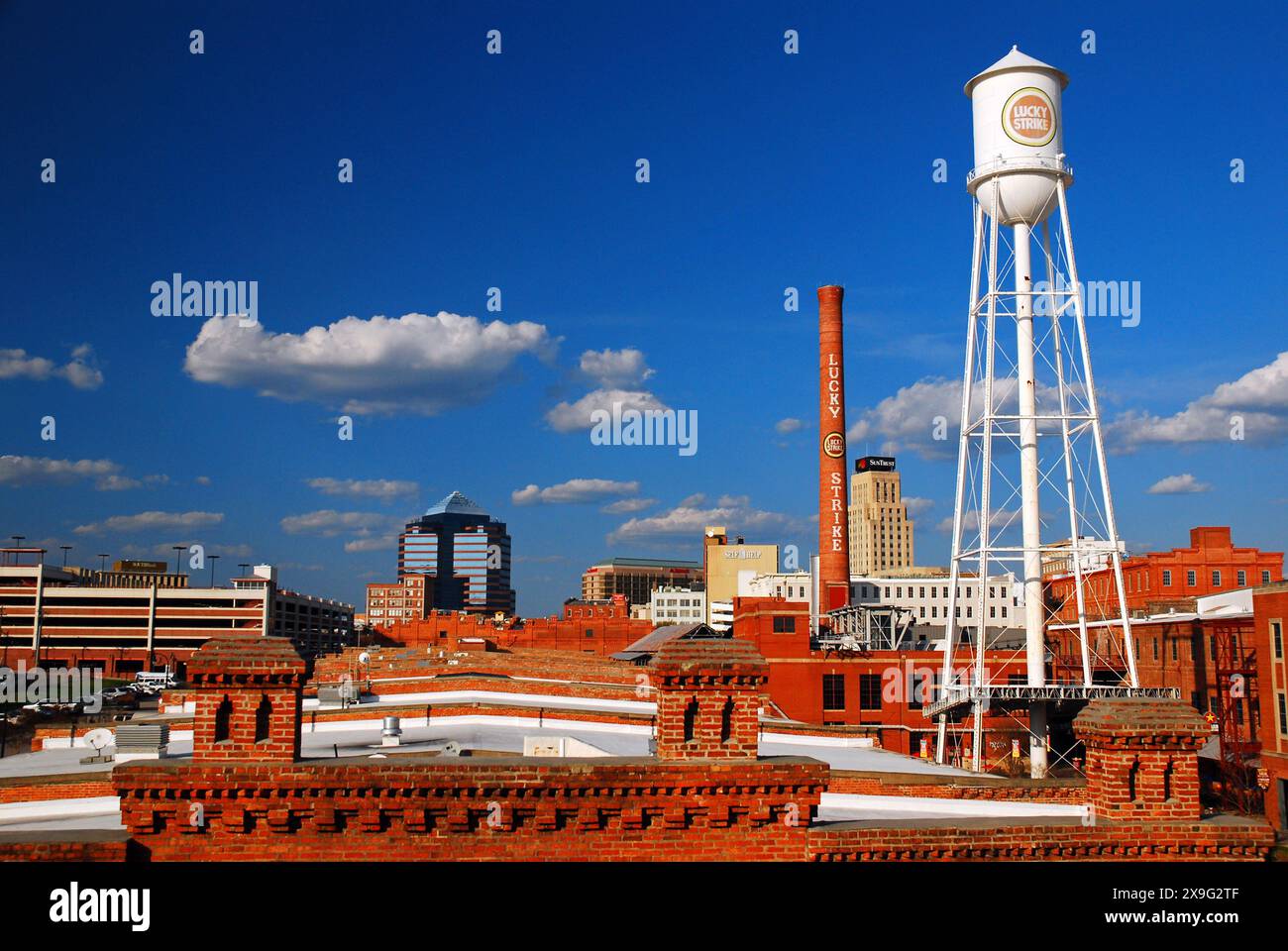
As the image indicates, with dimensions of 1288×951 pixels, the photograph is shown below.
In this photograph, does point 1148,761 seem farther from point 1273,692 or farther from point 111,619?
point 111,619

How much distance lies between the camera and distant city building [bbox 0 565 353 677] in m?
95.4

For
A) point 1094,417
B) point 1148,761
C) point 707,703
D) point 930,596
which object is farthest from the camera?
point 930,596

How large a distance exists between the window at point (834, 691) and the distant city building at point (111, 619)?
5885 cm

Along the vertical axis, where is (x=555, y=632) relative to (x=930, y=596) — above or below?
below

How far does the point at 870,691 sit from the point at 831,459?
21307 millimetres

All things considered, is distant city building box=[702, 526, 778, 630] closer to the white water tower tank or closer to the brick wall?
the white water tower tank

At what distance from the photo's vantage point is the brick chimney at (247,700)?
33.3 feet

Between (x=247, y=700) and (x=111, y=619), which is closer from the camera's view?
(x=247, y=700)

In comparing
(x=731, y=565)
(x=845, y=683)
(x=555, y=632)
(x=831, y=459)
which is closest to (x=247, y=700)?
(x=845, y=683)

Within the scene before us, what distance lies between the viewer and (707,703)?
34.7ft

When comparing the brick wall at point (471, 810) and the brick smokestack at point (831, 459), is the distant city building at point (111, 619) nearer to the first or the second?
the brick smokestack at point (831, 459)

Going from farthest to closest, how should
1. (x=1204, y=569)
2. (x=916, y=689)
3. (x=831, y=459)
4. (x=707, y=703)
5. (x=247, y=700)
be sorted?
(x=831, y=459) → (x=1204, y=569) → (x=916, y=689) → (x=707, y=703) → (x=247, y=700)

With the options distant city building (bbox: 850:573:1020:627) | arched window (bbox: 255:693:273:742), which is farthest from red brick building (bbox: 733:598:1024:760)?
arched window (bbox: 255:693:273:742)

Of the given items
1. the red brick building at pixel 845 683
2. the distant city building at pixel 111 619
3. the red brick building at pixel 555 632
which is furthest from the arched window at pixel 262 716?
the distant city building at pixel 111 619
